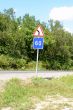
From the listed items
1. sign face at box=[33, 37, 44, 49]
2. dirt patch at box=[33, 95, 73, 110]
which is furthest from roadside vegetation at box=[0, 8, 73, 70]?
dirt patch at box=[33, 95, 73, 110]

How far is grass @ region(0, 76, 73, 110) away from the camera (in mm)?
13625

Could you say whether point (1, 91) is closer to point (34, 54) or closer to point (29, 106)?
point (29, 106)

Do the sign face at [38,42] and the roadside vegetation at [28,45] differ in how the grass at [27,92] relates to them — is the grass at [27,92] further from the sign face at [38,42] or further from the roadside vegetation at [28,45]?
the roadside vegetation at [28,45]

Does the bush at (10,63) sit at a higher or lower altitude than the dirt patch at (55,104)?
lower

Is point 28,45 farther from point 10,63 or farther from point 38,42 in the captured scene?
point 38,42

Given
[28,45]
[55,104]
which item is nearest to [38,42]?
[55,104]

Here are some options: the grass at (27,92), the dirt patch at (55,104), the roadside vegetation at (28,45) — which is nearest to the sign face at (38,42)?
the grass at (27,92)

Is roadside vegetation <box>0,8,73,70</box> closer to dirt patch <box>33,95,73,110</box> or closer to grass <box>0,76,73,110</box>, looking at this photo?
grass <box>0,76,73,110</box>

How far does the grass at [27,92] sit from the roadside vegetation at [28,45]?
23.3 meters

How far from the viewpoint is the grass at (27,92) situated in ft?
44.7

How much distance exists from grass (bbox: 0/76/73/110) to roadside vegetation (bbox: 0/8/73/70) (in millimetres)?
23325

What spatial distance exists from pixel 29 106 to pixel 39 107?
0.34 m

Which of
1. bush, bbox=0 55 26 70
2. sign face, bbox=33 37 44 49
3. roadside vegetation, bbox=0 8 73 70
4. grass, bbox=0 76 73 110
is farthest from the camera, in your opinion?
roadside vegetation, bbox=0 8 73 70

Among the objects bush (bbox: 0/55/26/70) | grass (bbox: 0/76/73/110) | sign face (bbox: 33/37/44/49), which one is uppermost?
sign face (bbox: 33/37/44/49)
